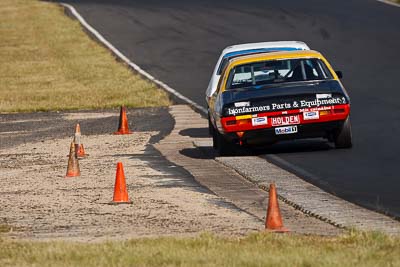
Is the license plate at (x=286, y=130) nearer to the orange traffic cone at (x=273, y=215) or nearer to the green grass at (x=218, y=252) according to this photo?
the orange traffic cone at (x=273, y=215)

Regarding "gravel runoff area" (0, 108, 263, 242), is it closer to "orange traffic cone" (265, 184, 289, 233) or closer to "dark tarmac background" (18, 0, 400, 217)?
"orange traffic cone" (265, 184, 289, 233)

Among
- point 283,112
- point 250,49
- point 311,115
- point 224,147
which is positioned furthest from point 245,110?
point 250,49

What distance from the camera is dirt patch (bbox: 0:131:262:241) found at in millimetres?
11477

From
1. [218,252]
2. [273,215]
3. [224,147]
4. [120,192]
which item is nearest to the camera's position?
[218,252]

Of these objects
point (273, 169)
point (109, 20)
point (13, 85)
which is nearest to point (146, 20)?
point (109, 20)

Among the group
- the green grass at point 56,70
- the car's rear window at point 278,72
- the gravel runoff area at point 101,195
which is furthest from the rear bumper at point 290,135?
the green grass at point 56,70

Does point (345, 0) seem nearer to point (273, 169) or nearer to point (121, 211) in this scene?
point (273, 169)

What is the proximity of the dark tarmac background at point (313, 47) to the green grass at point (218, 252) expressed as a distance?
2148mm

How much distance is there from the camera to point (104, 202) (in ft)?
44.7

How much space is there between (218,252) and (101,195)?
16.3ft

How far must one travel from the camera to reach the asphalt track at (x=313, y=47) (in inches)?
616

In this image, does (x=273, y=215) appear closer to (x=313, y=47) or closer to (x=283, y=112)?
(x=283, y=112)

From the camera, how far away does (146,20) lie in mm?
46000

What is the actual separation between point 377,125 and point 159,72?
608 inches
